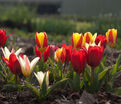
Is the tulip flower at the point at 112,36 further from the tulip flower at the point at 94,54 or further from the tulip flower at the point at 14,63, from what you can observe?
the tulip flower at the point at 14,63

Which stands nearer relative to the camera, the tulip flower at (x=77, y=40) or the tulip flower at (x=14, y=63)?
the tulip flower at (x=14, y=63)

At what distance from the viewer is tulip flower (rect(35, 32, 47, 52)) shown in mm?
2182

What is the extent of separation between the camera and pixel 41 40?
220 cm

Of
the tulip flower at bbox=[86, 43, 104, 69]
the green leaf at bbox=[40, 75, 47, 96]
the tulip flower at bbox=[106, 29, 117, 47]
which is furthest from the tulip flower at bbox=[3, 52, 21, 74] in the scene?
the tulip flower at bbox=[106, 29, 117, 47]

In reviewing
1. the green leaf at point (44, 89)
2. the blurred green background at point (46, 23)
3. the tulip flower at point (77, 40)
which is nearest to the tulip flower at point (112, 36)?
the tulip flower at point (77, 40)

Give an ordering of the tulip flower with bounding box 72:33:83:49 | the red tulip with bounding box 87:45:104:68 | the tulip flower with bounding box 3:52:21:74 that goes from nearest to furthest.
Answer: the red tulip with bounding box 87:45:104:68, the tulip flower with bounding box 3:52:21:74, the tulip flower with bounding box 72:33:83:49

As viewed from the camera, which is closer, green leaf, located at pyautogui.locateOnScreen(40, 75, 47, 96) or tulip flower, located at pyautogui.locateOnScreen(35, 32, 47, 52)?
green leaf, located at pyautogui.locateOnScreen(40, 75, 47, 96)

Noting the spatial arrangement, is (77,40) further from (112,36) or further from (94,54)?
(94,54)

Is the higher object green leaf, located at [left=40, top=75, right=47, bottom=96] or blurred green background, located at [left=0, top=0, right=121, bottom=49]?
blurred green background, located at [left=0, top=0, right=121, bottom=49]

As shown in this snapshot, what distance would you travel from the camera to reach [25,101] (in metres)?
1.87

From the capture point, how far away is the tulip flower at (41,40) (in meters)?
2.18

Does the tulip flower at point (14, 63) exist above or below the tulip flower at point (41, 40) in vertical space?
below

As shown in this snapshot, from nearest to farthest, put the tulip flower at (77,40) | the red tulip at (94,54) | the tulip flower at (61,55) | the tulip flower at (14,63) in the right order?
the red tulip at (94,54) → the tulip flower at (14,63) → the tulip flower at (61,55) → the tulip flower at (77,40)

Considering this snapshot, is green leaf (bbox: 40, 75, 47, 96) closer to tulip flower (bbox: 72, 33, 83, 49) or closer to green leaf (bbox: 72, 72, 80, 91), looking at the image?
green leaf (bbox: 72, 72, 80, 91)
